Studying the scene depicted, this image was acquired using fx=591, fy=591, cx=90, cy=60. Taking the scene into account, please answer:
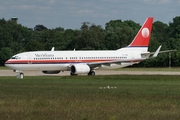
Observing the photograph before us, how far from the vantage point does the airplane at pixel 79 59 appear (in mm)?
62875

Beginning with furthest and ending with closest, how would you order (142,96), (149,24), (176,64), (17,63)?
(176,64), (149,24), (17,63), (142,96)

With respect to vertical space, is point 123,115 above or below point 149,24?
below

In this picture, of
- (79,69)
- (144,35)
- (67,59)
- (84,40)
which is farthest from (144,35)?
(84,40)

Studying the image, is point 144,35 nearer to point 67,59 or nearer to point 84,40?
point 67,59

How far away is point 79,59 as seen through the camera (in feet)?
217

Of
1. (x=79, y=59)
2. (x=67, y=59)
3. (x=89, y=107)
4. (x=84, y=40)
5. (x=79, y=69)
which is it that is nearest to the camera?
(x=89, y=107)

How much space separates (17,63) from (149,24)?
1906 centimetres

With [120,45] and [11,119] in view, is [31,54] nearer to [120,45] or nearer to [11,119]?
[11,119]

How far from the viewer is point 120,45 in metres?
123

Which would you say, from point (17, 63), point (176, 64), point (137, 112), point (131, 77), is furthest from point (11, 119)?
point (176, 64)

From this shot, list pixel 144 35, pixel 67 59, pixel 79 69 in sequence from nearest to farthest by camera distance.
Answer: pixel 79 69 < pixel 67 59 < pixel 144 35

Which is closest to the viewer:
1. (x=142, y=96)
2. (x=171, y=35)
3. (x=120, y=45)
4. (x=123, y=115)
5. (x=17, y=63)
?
(x=123, y=115)

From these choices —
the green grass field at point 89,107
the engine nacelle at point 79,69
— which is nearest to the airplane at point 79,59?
the engine nacelle at point 79,69

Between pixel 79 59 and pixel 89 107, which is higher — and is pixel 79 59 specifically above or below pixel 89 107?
above
